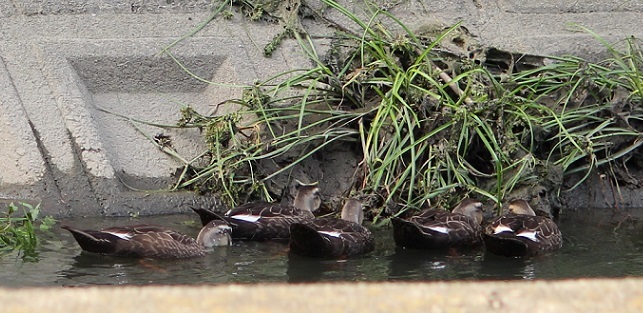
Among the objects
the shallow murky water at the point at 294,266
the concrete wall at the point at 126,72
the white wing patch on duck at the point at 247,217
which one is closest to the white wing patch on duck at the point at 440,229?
the shallow murky water at the point at 294,266

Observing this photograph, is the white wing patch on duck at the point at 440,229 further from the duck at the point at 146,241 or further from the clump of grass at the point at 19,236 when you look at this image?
the clump of grass at the point at 19,236

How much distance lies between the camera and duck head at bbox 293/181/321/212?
7754 millimetres

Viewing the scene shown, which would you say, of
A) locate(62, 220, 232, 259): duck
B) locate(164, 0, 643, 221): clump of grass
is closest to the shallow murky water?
locate(62, 220, 232, 259): duck

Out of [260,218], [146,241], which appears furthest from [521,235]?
[146,241]

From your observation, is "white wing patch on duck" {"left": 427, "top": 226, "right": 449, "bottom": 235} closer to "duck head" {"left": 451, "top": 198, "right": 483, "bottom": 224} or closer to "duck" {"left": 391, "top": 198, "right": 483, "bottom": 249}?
"duck" {"left": 391, "top": 198, "right": 483, "bottom": 249}

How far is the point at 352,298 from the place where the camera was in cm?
326

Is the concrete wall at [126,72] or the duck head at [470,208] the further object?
the concrete wall at [126,72]

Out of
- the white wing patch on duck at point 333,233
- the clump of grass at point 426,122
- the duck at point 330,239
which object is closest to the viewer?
the duck at point 330,239

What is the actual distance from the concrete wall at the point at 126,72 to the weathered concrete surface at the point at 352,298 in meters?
4.64

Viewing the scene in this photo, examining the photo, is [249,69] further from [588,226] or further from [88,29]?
[588,226]

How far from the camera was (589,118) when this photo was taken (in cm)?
881

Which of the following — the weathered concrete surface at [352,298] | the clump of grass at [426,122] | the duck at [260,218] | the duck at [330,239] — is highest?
the clump of grass at [426,122]

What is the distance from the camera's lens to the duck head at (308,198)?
7754 mm

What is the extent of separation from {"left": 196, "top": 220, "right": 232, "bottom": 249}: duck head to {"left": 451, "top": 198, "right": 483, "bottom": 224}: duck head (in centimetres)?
153
